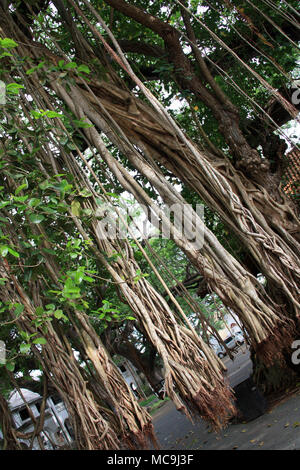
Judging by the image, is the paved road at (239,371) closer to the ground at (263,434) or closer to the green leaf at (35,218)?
the ground at (263,434)

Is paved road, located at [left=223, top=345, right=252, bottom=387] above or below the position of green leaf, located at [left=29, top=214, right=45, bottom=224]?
below

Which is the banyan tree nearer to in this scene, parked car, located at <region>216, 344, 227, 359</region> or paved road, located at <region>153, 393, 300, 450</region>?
paved road, located at <region>153, 393, 300, 450</region>

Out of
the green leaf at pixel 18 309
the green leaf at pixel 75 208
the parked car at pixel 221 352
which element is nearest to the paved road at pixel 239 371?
the parked car at pixel 221 352

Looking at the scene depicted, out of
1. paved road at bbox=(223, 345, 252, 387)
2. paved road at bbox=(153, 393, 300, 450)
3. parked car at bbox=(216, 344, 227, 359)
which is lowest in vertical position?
paved road at bbox=(153, 393, 300, 450)

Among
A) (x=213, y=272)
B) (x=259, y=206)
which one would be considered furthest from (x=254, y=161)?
(x=213, y=272)

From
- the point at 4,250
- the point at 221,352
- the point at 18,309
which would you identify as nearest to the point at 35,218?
the point at 4,250

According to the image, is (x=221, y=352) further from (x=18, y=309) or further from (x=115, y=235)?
(x=18, y=309)

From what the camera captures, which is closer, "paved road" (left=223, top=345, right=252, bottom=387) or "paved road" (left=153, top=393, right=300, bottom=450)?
"paved road" (left=153, top=393, right=300, bottom=450)

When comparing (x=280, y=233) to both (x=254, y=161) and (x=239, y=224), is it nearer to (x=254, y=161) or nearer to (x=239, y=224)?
(x=239, y=224)

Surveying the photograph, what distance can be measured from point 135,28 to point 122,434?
3.97 metres

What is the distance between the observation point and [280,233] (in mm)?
2752

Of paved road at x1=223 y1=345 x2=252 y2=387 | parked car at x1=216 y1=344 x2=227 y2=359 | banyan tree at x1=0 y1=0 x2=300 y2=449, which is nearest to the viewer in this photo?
banyan tree at x1=0 y1=0 x2=300 y2=449

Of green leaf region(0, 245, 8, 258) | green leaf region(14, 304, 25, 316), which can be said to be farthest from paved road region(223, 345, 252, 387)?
green leaf region(0, 245, 8, 258)

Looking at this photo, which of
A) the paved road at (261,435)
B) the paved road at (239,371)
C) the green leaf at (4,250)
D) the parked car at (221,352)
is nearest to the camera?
the green leaf at (4,250)
